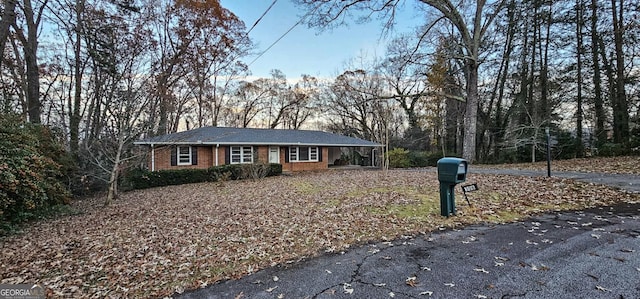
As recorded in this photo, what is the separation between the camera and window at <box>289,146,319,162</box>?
19.9 m

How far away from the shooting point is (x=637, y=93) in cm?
1420

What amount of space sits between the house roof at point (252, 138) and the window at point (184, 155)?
752 mm

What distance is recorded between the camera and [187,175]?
46.2 feet

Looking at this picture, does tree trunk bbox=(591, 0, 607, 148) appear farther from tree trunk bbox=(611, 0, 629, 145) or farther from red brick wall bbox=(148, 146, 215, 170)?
red brick wall bbox=(148, 146, 215, 170)

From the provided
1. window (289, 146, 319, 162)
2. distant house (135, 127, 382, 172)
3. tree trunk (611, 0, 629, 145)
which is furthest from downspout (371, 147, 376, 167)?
tree trunk (611, 0, 629, 145)

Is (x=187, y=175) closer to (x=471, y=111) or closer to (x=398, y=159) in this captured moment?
(x=398, y=159)

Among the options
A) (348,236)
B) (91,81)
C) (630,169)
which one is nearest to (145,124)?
(91,81)

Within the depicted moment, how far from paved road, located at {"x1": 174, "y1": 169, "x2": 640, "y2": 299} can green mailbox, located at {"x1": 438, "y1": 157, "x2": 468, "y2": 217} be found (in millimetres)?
989

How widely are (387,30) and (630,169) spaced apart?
1079cm

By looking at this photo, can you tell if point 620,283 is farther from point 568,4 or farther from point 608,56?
point 568,4

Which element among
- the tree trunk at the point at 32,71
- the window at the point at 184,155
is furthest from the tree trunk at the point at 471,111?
the tree trunk at the point at 32,71

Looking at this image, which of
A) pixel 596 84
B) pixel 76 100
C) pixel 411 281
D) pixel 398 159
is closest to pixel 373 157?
pixel 398 159

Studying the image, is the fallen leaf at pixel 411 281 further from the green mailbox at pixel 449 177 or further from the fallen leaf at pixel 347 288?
the green mailbox at pixel 449 177

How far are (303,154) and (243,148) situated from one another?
4.43 meters
